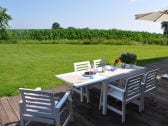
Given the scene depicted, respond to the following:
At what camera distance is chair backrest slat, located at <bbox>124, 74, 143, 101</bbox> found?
3820mm

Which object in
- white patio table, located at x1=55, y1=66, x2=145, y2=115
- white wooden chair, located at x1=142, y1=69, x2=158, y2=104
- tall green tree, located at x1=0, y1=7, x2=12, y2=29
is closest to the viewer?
white patio table, located at x1=55, y1=66, x2=145, y2=115

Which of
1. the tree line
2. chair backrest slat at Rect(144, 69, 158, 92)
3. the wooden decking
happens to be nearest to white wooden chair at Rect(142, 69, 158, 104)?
chair backrest slat at Rect(144, 69, 158, 92)

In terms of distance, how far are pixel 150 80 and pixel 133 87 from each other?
71 centimetres

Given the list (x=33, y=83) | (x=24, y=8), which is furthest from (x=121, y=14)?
(x=24, y=8)

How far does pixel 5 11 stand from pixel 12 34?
330 cm

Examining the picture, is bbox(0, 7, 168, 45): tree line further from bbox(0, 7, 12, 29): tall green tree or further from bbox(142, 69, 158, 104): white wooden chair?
bbox(142, 69, 158, 104): white wooden chair

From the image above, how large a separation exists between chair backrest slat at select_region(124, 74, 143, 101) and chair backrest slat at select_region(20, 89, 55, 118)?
1.45 m

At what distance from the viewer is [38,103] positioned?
10.5 feet

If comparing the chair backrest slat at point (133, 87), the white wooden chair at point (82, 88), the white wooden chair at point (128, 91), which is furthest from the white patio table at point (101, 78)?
the white wooden chair at point (82, 88)

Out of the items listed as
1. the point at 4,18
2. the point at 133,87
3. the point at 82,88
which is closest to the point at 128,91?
the point at 133,87

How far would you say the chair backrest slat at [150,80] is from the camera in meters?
4.32

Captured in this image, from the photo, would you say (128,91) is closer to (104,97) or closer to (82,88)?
(104,97)

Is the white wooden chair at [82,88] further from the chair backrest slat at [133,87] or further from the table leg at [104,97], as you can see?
the chair backrest slat at [133,87]

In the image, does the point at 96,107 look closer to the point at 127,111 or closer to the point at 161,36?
the point at 127,111
